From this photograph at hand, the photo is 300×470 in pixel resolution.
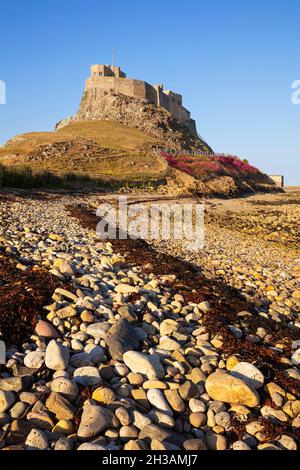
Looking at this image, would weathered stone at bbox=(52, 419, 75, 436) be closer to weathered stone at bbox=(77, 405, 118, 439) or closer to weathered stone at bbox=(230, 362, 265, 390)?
weathered stone at bbox=(77, 405, 118, 439)

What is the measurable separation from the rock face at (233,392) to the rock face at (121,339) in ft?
3.17

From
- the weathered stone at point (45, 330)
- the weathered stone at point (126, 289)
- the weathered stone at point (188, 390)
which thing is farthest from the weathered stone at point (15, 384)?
the weathered stone at point (126, 289)

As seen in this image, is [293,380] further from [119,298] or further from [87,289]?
[87,289]

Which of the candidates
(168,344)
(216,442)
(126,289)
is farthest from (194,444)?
(126,289)

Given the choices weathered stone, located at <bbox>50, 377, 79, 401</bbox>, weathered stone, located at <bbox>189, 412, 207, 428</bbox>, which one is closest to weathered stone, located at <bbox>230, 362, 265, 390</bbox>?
weathered stone, located at <bbox>189, 412, 207, 428</bbox>

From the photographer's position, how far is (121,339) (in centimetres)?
387

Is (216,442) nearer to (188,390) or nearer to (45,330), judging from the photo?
(188,390)

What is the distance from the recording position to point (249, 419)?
2.98 m

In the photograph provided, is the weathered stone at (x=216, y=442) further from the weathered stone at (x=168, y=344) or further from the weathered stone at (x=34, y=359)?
the weathered stone at (x=34, y=359)

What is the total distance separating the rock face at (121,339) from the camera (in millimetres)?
3717

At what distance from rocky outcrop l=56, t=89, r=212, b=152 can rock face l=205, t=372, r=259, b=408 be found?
250 ft

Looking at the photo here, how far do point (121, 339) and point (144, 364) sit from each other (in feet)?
1.60

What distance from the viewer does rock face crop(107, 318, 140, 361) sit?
3.72 meters

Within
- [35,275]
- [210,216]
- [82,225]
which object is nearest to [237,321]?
[35,275]
